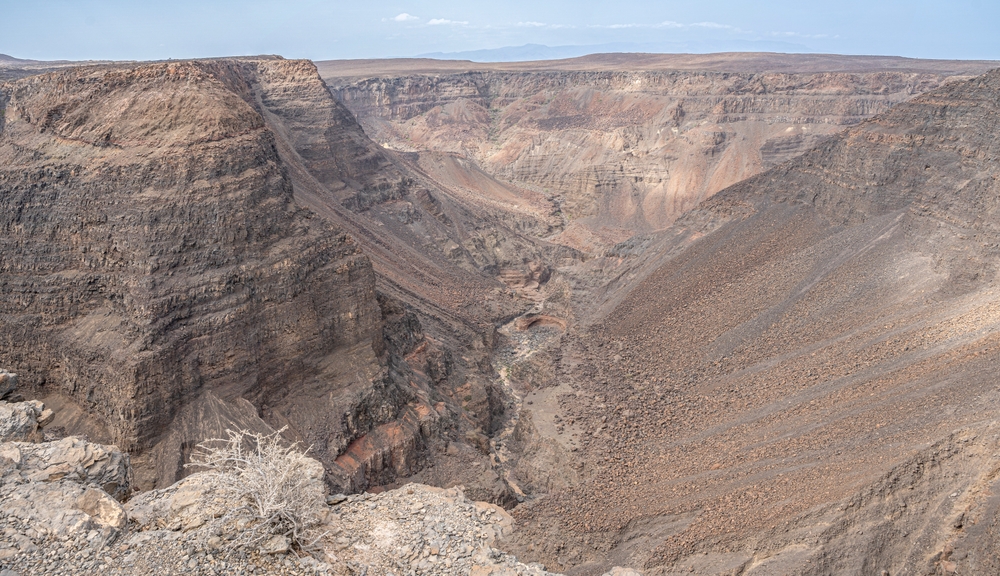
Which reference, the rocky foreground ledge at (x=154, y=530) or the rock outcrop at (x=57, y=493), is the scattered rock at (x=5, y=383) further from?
the rock outcrop at (x=57, y=493)

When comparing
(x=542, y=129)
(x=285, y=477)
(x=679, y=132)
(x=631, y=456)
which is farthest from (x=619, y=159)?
(x=285, y=477)

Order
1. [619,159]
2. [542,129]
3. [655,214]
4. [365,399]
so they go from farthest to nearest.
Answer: [542,129] < [619,159] < [655,214] < [365,399]

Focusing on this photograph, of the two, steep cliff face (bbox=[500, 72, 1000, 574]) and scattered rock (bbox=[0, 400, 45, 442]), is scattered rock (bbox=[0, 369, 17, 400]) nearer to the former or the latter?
scattered rock (bbox=[0, 400, 45, 442])

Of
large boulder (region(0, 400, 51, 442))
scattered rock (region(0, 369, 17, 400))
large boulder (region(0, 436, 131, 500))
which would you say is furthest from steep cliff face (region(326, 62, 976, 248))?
large boulder (region(0, 436, 131, 500))

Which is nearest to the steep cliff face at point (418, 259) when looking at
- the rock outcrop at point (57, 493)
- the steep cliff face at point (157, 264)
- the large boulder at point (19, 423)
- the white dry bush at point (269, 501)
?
the steep cliff face at point (157, 264)

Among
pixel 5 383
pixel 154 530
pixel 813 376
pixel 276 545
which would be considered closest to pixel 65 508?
pixel 154 530

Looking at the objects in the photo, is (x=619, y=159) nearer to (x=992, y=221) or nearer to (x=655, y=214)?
(x=655, y=214)
